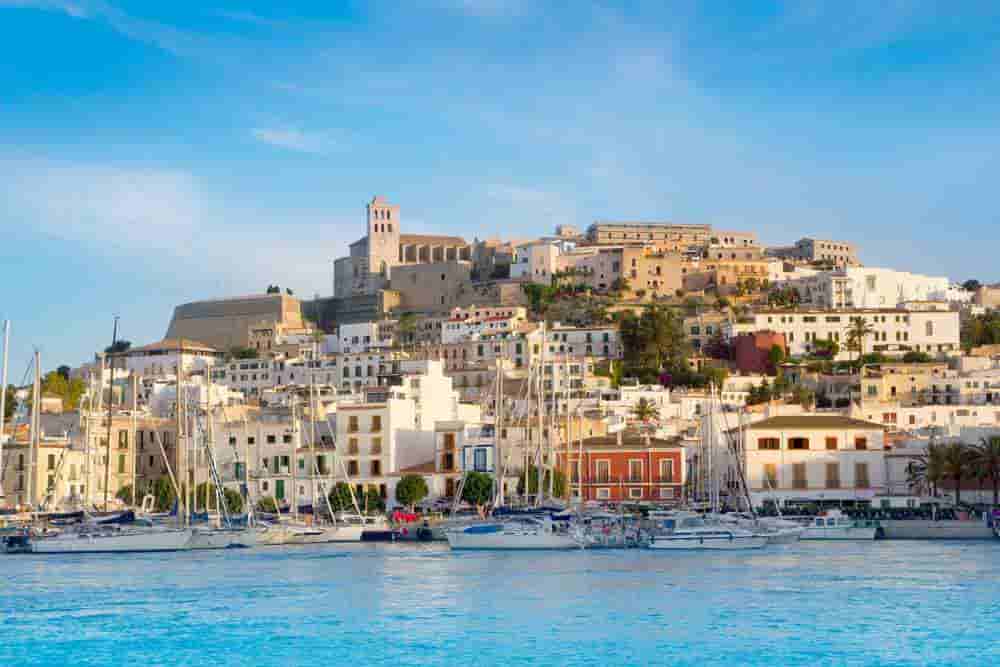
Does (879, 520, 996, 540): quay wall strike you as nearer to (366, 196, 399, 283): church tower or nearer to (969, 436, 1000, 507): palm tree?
(969, 436, 1000, 507): palm tree

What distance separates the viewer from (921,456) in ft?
271

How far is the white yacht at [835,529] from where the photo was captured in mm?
73981

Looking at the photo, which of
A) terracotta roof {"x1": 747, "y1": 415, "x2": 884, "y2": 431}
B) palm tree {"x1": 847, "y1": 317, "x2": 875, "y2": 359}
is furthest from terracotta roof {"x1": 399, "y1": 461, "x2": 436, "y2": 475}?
palm tree {"x1": 847, "y1": 317, "x2": 875, "y2": 359}

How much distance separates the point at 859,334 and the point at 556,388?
3519cm

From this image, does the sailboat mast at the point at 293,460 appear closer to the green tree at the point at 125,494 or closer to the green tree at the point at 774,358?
the green tree at the point at 125,494

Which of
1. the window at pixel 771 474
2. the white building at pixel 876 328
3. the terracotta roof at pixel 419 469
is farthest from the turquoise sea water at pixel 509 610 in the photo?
the white building at pixel 876 328

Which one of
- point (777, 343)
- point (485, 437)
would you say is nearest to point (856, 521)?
point (485, 437)

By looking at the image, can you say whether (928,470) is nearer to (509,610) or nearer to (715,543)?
(715,543)

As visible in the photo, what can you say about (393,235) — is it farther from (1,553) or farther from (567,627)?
(567,627)

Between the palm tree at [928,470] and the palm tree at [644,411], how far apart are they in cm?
2830

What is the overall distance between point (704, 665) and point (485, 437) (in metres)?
47.8

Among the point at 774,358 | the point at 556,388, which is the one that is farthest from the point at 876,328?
the point at 556,388

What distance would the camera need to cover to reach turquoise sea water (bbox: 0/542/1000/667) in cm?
3897

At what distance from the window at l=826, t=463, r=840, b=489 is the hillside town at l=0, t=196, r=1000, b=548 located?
6.7 inches
